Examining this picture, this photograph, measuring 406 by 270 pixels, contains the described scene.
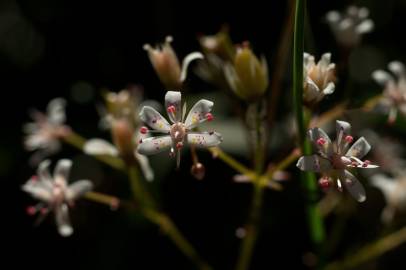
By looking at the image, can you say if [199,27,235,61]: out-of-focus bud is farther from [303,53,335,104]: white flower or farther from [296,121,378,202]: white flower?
[296,121,378,202]: white flower

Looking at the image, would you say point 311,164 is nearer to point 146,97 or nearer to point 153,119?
point 153,119

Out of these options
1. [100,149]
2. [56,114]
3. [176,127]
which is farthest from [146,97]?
[176,127]

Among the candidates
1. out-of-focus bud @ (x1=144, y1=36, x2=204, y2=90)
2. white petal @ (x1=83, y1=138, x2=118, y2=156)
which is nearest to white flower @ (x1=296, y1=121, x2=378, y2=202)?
out-of-focus bud @ (x1=144, y1=36, x2=204, y2=90)

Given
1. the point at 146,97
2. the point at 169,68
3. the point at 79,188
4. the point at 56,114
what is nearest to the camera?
the point at 169,68

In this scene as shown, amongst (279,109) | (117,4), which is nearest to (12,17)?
(117,4)

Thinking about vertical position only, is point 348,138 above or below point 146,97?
below
